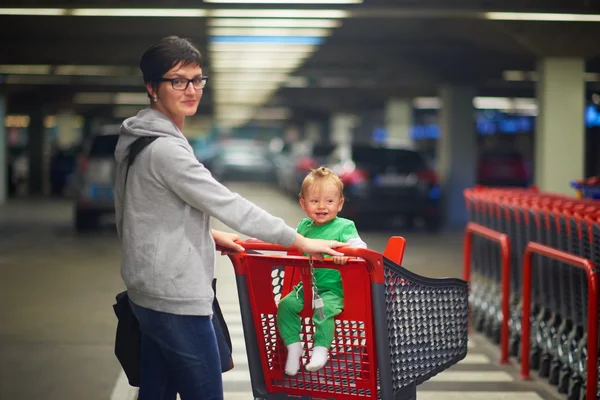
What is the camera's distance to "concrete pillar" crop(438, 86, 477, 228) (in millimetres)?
23719

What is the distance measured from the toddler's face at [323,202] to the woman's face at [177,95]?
59 cm

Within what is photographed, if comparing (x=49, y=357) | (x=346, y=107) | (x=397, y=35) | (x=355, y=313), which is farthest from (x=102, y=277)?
(x=346, y=107)

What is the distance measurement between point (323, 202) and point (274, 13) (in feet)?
34.6

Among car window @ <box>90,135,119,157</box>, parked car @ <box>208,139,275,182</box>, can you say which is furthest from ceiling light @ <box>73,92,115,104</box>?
car window @ <box>90,135,119,157</box>

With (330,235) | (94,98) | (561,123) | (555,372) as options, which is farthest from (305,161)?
(330,235)

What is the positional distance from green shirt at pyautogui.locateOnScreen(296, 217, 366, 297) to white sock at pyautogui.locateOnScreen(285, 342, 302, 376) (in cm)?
24

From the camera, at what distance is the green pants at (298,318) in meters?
3.77

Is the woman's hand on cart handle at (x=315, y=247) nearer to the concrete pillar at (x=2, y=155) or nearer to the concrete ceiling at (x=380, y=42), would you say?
the concrete ceiling at (x=380, y=42)

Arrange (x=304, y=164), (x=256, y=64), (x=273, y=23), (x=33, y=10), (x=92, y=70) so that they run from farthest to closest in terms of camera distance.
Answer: (x=304, y=164)
(x=92, y=70)
(x=256, y=64)
(x=273, y=23)
(x=33, y=10)

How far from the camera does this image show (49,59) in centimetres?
2336

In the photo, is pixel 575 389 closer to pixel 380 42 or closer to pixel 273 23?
pixel 273 23

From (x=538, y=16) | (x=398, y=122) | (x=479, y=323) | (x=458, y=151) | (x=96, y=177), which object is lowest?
(x=479, y=323)

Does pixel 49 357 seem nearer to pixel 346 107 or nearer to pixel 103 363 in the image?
pixel 103 363

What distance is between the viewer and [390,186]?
777 inches
